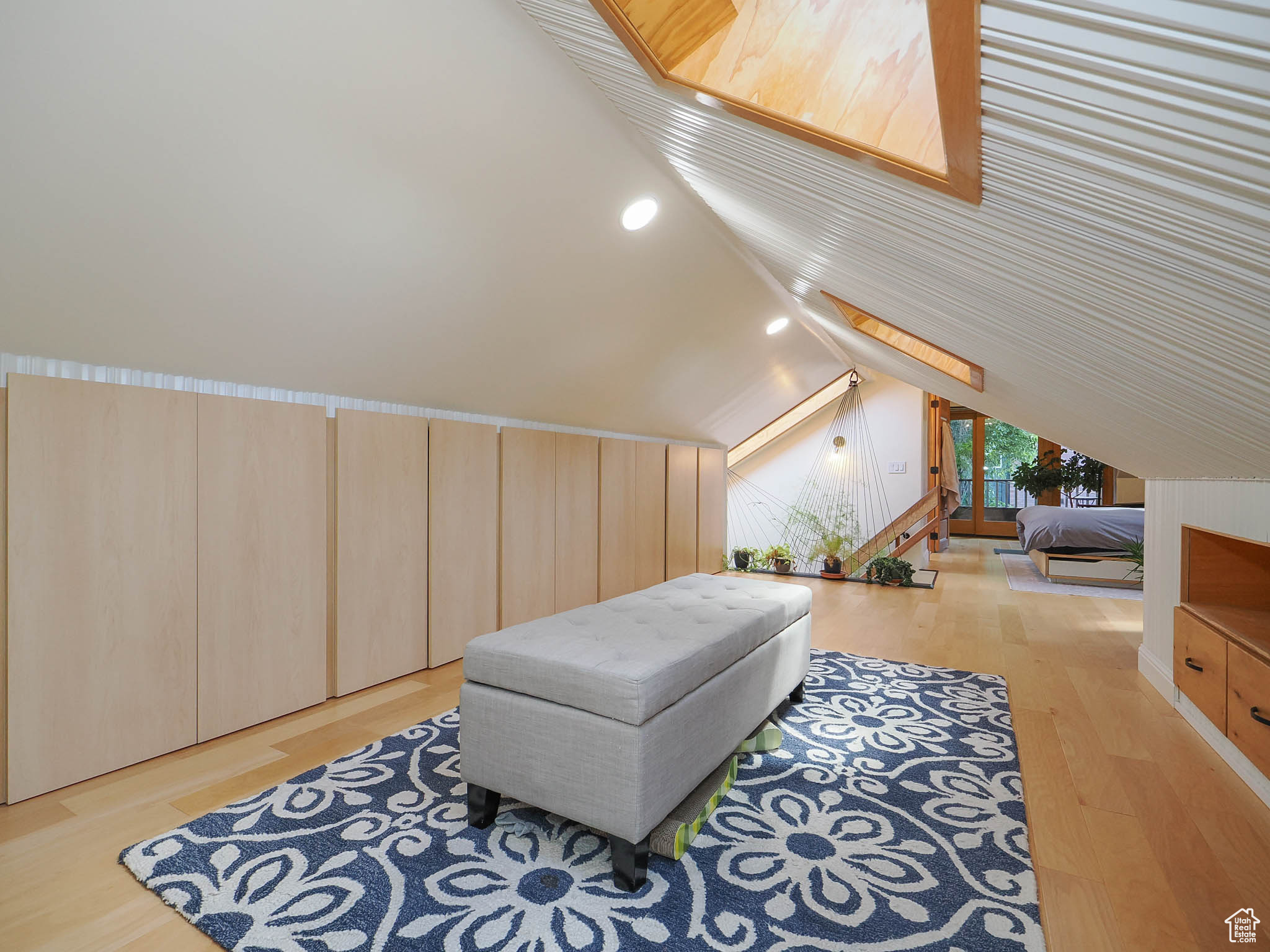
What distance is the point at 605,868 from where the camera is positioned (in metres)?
1.70

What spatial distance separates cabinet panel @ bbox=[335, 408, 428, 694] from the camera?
10.1 feet

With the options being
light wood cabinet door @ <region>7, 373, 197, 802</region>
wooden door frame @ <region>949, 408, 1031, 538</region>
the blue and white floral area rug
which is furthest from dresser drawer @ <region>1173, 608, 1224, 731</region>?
wooden door frame @ <region>949, 408, 1031, 538</region>

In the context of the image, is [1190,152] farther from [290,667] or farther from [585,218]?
[290,667]

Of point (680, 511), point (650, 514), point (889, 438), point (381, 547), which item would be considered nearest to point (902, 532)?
point (889, 438)

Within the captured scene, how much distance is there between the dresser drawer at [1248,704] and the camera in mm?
2035

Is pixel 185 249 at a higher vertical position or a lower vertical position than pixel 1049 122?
higher

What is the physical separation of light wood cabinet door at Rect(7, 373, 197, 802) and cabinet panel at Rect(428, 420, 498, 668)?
121 centimetres

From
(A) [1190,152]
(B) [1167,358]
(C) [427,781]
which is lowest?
(C) [427,781]

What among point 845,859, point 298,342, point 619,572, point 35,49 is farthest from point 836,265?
point 619,572

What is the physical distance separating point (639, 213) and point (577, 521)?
249 centimetres

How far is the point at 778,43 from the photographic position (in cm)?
133

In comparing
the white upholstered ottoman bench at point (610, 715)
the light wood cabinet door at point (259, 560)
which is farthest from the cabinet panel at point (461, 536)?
the white upholstered ottoman bench at point (610, 715)

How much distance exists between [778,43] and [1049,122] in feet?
2.38

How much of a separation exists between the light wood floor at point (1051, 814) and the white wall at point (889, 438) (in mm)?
3562
